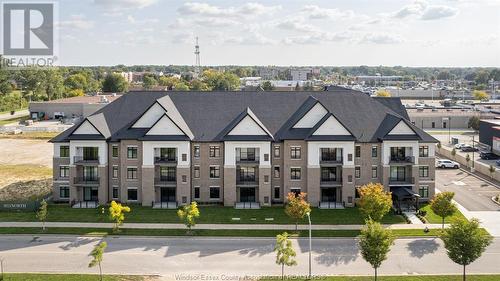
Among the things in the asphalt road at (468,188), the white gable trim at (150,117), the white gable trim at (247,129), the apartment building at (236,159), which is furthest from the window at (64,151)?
the asphalt road at (468,188)

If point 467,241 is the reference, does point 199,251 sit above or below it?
below

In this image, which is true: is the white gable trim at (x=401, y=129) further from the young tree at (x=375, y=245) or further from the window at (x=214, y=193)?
the young tree at (x=375, y=245)

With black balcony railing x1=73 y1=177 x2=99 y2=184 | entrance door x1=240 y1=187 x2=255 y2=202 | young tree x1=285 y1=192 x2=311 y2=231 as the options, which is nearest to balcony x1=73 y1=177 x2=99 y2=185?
black balcony railing x1=73 y1=177 x2=99 y2=184

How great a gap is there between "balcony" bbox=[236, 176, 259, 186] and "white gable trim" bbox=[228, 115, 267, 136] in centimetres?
453

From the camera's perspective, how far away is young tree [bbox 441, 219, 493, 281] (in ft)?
109

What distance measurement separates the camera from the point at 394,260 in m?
39.2

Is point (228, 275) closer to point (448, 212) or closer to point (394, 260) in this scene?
point (394, 260)

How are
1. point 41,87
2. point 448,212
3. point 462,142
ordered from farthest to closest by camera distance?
1. point 41,87
2. point 462,142
3. point 448,212

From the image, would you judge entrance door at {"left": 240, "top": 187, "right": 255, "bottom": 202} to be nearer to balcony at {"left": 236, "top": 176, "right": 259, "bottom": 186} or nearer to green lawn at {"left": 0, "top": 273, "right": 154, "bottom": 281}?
balcony at {"left": 236, "top": 176, "right": 259, "bottom": 186}

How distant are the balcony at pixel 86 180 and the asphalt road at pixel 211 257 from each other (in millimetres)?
11124

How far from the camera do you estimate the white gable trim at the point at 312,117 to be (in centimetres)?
5572

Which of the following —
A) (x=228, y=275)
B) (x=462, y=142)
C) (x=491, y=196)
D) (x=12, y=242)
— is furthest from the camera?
(x=462, y=142)

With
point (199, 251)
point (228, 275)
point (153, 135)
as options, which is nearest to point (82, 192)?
point (153, 135)

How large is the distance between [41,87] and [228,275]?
16374cm
